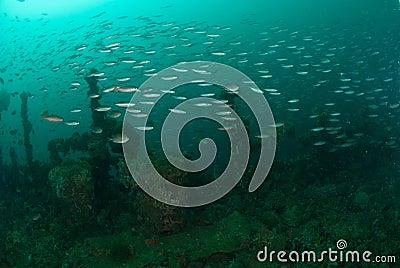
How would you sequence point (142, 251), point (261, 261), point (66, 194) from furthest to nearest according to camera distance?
point (66, 194) < point (142, 251) < point (261, 261)

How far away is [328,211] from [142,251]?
4680 millimetres

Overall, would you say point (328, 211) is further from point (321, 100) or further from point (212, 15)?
point (212, 15)

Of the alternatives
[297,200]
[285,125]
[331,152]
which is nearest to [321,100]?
[331,152]

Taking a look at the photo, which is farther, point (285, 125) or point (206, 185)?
point (285, 125)

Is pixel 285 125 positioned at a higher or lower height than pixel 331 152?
higher

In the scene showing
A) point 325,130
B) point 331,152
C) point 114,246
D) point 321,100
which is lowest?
point 321,100

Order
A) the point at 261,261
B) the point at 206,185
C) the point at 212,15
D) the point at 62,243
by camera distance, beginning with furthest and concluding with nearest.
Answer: the point at 212,15
the point at 206,185
the point at 62,243
the point at 261,261

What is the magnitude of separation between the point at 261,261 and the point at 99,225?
4.78 meters

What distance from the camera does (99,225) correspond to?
372 inches

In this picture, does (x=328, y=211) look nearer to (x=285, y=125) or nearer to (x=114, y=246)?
(x=285, y=125)

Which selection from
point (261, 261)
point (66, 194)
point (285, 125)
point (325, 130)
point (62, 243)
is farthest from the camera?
point (325, 130)

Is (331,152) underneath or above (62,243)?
underneath

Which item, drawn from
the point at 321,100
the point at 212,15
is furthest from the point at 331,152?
the point at 212,15

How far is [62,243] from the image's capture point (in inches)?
336
